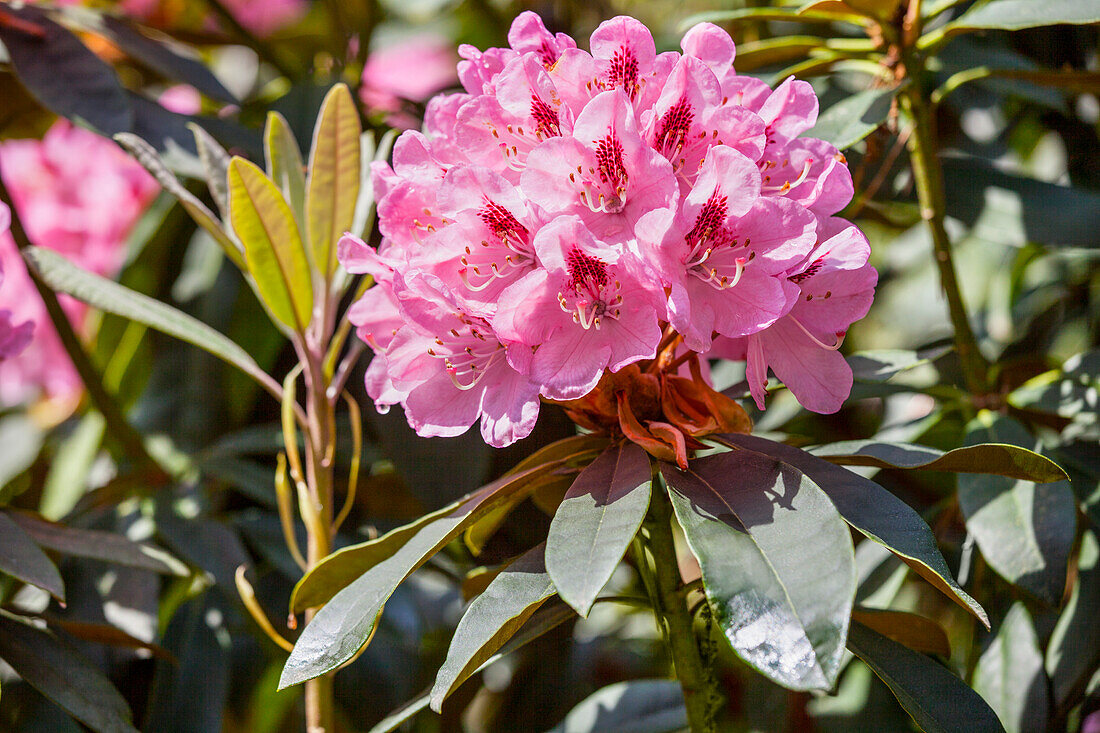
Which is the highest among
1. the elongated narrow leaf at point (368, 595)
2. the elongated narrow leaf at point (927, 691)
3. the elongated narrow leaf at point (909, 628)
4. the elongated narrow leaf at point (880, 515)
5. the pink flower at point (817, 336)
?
the pink flower at point (817, 336)

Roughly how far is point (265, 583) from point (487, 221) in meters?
0.65

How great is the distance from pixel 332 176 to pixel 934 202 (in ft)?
2.00

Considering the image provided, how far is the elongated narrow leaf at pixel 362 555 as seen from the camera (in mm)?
648

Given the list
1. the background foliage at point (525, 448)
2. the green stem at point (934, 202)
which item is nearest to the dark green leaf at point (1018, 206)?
the background foliage at point (525, 448)

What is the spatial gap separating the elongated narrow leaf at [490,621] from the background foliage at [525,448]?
0.13 meters

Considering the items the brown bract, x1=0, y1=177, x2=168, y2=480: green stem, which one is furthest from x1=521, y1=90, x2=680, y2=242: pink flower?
x1=0, y1=177, x2=168, y2=480: green stem

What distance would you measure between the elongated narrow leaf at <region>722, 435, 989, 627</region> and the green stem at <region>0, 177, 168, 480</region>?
81 cm

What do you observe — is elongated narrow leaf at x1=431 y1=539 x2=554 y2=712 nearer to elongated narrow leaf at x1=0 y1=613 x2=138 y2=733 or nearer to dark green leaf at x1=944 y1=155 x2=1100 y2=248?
elongated narrow leaf at x1=0 y1=613 x2=138 y2=733

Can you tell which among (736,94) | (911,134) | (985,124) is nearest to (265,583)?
Answer: (736,94)

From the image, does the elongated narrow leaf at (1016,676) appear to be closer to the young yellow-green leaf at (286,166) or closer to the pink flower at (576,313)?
the pink flower at (576,313)

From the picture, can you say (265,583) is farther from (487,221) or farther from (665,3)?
(665,3)

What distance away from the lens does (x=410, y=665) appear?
1.10 metres

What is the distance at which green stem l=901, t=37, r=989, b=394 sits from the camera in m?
0.89

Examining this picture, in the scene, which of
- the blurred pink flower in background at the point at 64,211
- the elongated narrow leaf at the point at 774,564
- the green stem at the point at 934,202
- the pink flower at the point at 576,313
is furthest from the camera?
the blurred pink flower in background at the point at 64,211
